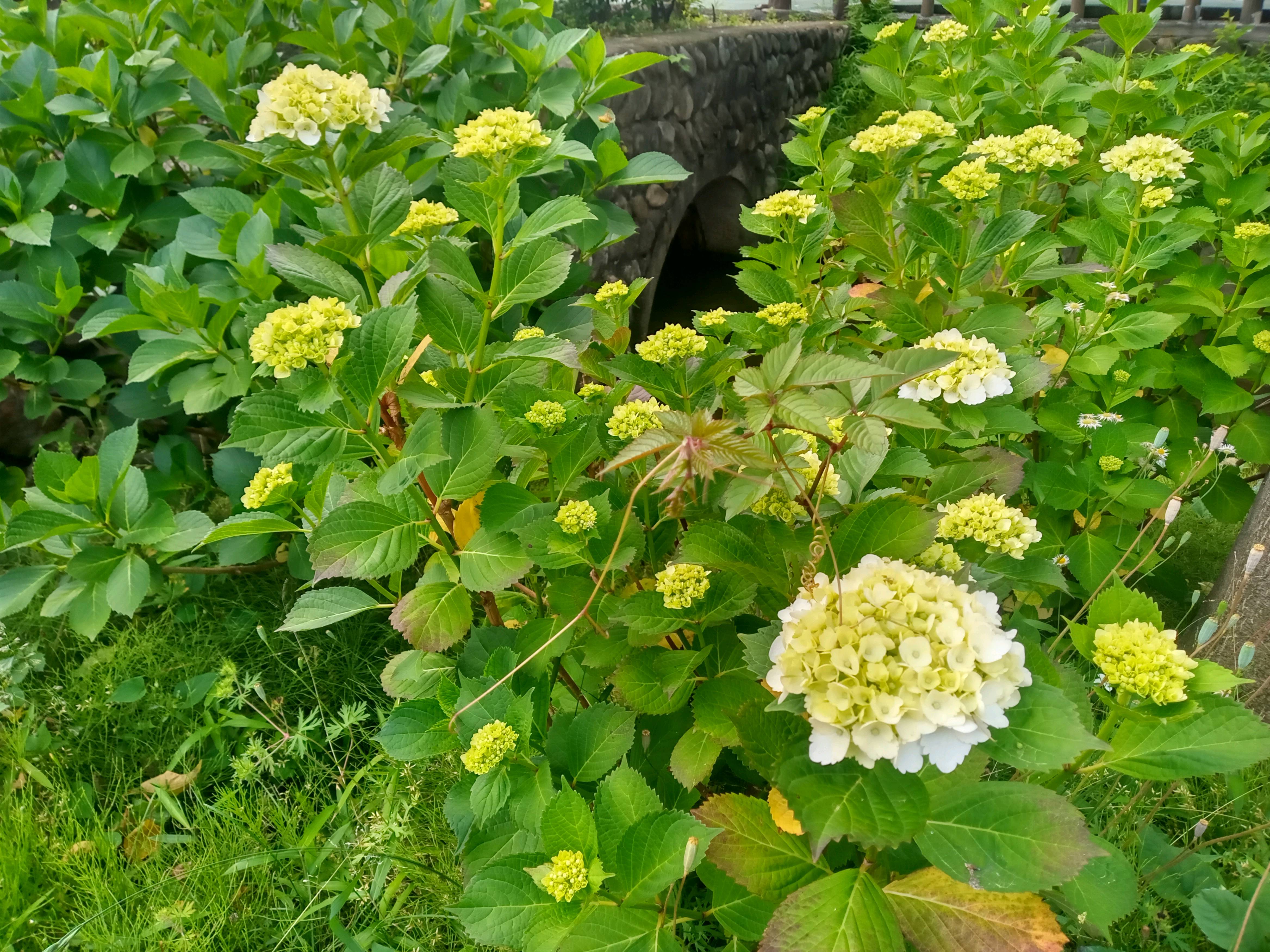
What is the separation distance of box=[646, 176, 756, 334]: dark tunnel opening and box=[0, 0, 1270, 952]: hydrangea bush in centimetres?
423

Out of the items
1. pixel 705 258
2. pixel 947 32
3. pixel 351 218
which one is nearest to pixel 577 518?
pixel 351 218

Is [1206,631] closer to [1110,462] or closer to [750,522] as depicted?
[1110,462]

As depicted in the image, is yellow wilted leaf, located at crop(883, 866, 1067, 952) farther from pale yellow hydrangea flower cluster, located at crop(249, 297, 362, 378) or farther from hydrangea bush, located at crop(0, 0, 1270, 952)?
pale yellow hydrangea flower cluster, located at crop(249, 297, 362, 378)

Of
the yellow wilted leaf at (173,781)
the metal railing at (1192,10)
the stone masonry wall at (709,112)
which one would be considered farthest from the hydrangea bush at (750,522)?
the metal railing at (1192,10)

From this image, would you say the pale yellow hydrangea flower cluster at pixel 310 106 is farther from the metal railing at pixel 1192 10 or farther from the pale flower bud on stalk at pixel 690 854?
the metal railing at pixel 1192 10

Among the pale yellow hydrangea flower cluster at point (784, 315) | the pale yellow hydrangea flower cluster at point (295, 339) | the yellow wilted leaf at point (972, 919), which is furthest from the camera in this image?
the pale yellow hydrangea flower cluster at point (784, 315)

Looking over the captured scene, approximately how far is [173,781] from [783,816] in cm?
153

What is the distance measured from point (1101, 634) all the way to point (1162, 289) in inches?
64.4

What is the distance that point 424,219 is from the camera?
1343mm

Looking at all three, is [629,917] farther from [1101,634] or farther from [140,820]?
[140,820]

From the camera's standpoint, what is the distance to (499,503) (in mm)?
1181

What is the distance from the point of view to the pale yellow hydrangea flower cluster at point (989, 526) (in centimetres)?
110

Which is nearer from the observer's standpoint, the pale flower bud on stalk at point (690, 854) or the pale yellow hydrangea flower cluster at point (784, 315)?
the pale flower bud on stalk at point (690, 854)

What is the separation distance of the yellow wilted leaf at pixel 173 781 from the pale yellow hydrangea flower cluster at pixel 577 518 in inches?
50.6
